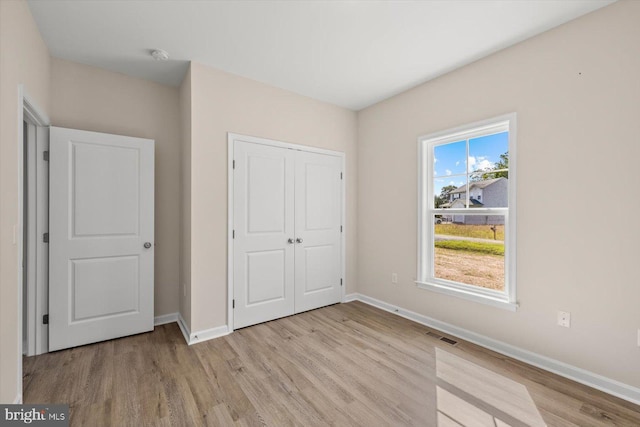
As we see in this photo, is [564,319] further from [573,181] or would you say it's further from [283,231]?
[283,231]

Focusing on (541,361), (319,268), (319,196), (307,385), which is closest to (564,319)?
(541,361)

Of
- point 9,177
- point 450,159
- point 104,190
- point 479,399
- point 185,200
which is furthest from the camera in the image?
point 450,159

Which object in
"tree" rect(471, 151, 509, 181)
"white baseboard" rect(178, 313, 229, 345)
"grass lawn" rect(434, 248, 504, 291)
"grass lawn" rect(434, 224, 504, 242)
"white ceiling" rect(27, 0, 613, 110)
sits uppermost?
"white ceiling" rect(27, 0, 613, 110)

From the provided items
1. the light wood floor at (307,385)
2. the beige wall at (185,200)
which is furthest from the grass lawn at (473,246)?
the beige wall at (185,200)

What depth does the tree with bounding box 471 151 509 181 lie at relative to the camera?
2.63 metres

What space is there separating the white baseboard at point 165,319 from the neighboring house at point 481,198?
329cm

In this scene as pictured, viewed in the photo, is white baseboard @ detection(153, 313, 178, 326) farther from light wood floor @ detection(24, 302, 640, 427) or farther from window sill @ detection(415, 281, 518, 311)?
window sill @ detection(415, 281, 518, 311)

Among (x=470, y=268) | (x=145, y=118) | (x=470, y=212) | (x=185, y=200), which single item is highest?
(x=145, y=118)

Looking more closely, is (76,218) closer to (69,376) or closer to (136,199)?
(136,199)

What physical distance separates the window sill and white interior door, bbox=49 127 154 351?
3014 mm

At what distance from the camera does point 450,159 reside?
10.2 feet

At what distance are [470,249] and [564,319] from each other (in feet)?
3.01

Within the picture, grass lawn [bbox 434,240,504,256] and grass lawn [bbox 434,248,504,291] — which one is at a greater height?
grass lawn [bbox 434,240,504,256]

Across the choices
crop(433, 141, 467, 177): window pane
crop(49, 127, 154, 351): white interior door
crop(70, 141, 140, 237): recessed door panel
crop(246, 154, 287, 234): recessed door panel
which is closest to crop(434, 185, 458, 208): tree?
crop(433, 141, 467, 177): window pane
